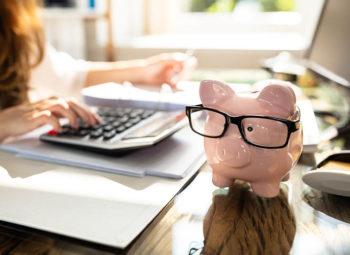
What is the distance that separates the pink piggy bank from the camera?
1.25 feet

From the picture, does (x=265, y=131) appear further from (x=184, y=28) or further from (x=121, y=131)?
(x=184, y=28)

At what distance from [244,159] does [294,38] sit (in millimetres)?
1298

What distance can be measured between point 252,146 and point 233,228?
8 centimetres

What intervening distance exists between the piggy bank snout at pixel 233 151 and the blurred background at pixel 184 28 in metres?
1.06

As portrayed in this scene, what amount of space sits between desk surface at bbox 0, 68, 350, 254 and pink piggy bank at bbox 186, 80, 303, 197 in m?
0.03

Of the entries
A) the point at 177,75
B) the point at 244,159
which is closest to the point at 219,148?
the point at 244,159

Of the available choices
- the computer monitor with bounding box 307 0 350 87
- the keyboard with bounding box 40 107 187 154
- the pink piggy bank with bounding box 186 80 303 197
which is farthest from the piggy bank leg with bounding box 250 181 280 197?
the computer monitor with bounding box 307 0 350 87

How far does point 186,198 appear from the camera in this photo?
0.43 meters

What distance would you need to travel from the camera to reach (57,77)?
3.88 ft

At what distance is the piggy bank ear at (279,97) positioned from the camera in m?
0.38

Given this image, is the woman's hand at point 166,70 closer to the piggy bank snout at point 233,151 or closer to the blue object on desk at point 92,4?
the piggy bank snout at point 233,151

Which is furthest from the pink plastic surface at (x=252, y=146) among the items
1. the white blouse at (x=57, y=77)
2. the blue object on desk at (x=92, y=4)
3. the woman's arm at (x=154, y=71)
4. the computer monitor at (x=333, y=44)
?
the blue object on desk at (x=92, y=4)

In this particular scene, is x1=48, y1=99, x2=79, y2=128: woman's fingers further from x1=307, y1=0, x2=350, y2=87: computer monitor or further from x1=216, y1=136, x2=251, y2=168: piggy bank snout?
x1=307, y1=0, x2=350, y2=87: computer monitor

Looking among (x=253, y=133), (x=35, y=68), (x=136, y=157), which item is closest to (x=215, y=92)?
(x=253, y=133)
